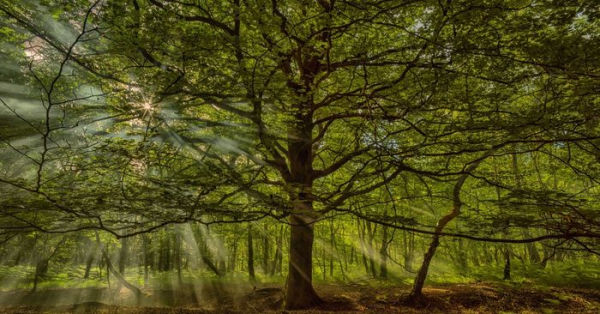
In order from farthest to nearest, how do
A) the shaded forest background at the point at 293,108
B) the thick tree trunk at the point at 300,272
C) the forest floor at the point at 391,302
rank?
the thick tree trunk at the point at 300,272
the forest floor at the point at 391,302
the shaded forest background at the point at 293,108

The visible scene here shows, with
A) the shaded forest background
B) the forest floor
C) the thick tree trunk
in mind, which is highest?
the shaded forest background

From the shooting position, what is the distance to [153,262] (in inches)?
1249

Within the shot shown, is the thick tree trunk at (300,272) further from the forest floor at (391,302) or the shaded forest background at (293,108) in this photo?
the forest floor at (391,302)

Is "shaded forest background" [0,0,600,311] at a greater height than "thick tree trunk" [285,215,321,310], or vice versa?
"shaded forest background" [0,0,600,311]

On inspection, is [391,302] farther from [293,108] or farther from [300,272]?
[293,108]

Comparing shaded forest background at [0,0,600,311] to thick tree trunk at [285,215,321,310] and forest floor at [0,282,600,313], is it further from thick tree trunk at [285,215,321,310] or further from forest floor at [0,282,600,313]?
forest floor at [0,282,600,313]

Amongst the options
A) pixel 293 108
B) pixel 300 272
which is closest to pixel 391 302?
pixel 300 272

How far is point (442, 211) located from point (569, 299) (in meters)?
10.3

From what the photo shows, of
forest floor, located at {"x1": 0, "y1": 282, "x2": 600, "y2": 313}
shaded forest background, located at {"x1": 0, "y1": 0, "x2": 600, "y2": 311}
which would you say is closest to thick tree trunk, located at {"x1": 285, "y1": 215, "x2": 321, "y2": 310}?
shaded forest background, located at {"x1": 0, "y1": 0, "x2": 600, "y2": 311}

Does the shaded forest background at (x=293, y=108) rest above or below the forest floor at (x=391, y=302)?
above

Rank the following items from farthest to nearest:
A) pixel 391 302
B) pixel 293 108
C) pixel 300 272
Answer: pixel 391 302 → pixel 300 272 → pixel 293 108

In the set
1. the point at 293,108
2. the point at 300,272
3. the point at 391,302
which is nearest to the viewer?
the point at 293,108

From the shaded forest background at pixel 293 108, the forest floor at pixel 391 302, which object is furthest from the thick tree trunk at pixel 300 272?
the forest floor at pixel 391 302

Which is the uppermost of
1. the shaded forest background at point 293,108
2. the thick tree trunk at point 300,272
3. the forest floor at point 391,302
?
the shaded forest background at point 293,108
